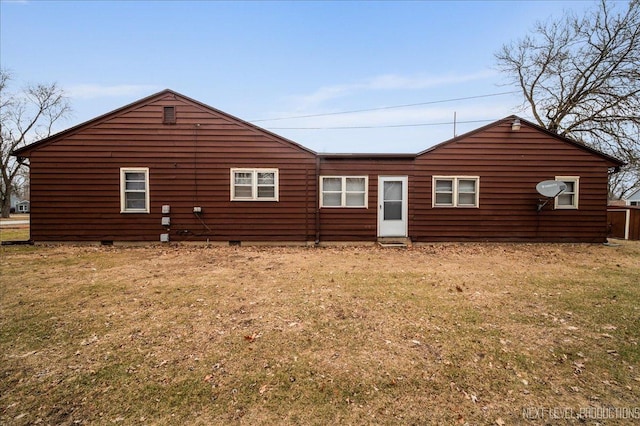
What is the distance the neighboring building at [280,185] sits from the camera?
9.88 m

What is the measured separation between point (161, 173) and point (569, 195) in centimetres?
1521

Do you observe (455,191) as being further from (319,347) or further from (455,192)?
(319,347)

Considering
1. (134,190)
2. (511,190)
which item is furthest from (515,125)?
(134,190)

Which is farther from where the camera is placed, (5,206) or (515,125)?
(5,206)

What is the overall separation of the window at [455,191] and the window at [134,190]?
417 inches

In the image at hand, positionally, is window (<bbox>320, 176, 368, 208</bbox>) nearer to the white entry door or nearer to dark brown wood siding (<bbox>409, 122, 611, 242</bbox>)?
the white entry door

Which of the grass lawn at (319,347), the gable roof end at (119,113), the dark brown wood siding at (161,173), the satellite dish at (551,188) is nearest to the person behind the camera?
A: the grass lawn at (319,347)

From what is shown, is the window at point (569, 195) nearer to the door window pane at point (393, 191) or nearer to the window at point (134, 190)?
the door window pane at point (393, 191)

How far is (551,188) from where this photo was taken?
9.55m

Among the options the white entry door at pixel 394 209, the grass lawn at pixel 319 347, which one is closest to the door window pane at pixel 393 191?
the white entry door at pixel 394 209

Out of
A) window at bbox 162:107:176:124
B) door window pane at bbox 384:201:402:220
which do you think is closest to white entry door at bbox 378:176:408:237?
door window pane at bbox 384:201:402:220

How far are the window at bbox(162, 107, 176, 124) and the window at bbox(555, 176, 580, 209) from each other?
47.0 ft

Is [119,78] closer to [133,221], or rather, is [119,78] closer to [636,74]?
[133,221]

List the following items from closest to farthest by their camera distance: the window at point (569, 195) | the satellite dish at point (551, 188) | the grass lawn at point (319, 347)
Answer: the grass lawn at point (319, 347)
the satellite dish at point (551, 188)
the window at point (569, 195)
